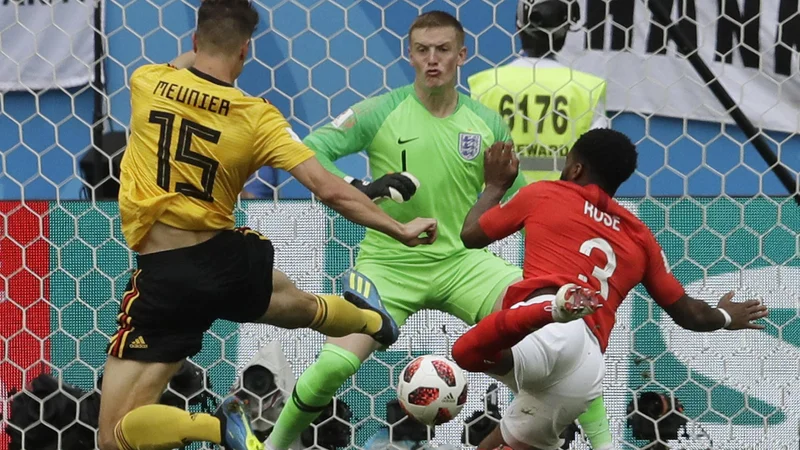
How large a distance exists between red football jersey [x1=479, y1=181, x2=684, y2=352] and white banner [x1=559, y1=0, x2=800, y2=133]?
1876 millimetres

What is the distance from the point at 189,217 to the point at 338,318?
68 cm

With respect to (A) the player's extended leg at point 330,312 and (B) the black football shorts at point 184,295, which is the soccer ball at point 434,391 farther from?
(B) the black football shorts at point 184,295

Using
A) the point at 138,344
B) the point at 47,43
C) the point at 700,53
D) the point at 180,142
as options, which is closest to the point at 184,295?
the point at 138,344

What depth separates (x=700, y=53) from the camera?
6438mm

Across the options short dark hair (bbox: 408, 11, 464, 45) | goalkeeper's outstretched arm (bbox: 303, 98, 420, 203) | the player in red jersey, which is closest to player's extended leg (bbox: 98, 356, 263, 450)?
the player in red jersey

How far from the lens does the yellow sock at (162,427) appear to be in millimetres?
4172

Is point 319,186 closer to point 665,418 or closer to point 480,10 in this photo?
point 665,418

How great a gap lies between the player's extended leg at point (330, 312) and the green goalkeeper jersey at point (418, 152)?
1.27ft

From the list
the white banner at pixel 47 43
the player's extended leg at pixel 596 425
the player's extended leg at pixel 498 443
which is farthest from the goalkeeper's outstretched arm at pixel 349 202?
the white banner at pixel 47 43

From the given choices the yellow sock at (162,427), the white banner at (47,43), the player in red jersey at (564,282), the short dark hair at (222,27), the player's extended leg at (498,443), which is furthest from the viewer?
the white banner at (47,43)

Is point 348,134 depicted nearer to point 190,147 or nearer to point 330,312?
point 330,312

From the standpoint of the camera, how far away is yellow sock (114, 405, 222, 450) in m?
4.17

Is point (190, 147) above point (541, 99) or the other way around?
the other way around

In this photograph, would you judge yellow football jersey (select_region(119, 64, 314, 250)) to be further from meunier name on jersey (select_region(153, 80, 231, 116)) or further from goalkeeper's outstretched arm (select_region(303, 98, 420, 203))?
goalkeeper's outstretched arm (select_region(303, 98, 420, 203))
